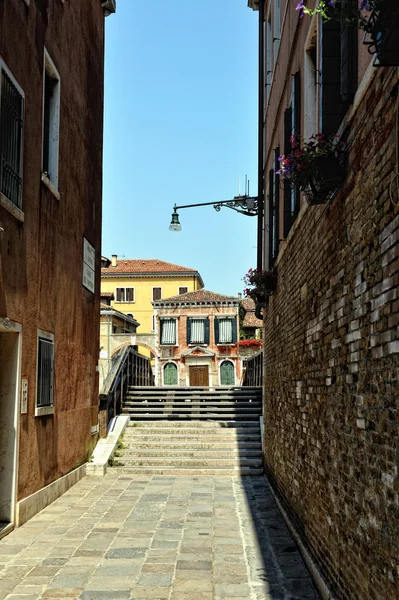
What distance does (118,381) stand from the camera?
48.2 ft

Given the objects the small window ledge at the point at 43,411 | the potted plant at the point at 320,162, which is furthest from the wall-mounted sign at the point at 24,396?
the potted plant at the point at 320,162

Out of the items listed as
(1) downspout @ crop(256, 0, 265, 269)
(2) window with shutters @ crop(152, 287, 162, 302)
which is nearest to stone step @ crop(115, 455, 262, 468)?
(1) downspout @ crop(256, 0, 265, 269)

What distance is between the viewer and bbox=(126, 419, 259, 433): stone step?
46.0ft

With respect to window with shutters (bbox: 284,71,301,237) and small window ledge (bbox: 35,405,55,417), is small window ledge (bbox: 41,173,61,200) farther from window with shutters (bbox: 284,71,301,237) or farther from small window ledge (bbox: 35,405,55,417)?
window with shutters (bbox: 284,71,301,237)

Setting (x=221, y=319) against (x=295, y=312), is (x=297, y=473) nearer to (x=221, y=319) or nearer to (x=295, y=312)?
(x=295, y=312)

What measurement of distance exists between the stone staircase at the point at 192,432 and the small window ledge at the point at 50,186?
524 centimetres

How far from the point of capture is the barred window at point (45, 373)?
8.34 meters

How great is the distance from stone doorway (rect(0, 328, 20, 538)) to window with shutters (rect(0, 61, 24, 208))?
1.54 meters

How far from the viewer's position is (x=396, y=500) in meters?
3.18

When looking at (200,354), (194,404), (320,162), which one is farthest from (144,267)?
(320,162)

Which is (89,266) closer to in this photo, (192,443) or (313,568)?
(192,443)

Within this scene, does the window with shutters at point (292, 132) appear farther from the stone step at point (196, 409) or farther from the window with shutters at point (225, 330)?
the window with shutters at point (225, 330)

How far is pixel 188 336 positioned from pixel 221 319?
248 centimetres

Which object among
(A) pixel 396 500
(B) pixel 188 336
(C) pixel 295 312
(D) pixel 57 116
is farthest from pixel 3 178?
(B) pixel 188 336
